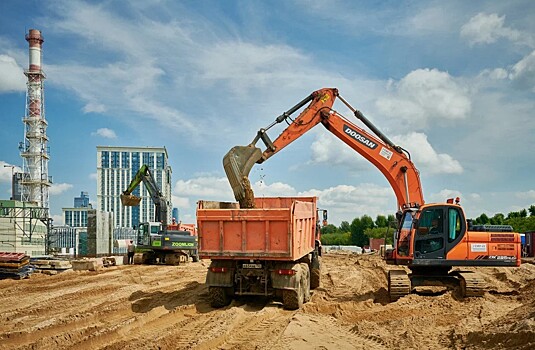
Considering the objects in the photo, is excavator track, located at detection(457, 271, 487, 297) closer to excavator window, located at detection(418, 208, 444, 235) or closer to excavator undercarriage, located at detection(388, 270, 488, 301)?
excavator undercarriage, located at detection(388, 270, 488, 301)

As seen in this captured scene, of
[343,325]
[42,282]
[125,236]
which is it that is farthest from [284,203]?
[125,236]

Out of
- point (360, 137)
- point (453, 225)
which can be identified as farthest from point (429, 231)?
point (360, 137)

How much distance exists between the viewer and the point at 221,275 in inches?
449

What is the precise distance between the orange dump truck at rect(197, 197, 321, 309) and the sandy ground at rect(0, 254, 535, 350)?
39cm

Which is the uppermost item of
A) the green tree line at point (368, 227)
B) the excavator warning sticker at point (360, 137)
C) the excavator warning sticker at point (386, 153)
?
the excavator warning sticker at point (360, 137)

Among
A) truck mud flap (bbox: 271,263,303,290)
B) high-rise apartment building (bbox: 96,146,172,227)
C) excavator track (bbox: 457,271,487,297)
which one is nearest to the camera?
truck mud flap (bbox: 271,263,303,290)

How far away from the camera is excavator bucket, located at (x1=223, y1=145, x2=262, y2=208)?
12577 millimetres

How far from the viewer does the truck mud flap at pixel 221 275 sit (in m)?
11.4

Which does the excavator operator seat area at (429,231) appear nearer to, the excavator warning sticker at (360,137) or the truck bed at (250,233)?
the truck bed at (250,233)

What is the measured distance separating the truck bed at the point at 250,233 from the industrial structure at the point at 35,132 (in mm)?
50781

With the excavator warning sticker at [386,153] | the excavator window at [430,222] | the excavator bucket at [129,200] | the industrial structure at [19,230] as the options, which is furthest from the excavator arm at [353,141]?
the industrial structure at [19,230]

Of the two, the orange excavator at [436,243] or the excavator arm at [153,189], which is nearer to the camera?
the orange excavator at [436,243]

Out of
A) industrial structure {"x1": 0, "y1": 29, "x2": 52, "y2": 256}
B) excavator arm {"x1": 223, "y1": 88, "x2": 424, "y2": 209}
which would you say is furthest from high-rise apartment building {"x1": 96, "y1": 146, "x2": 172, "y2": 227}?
excavator arm {"x1": 223, "y1": 88, "x2": 424, "y2": 209}

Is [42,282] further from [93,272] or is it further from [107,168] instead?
[107,168]
